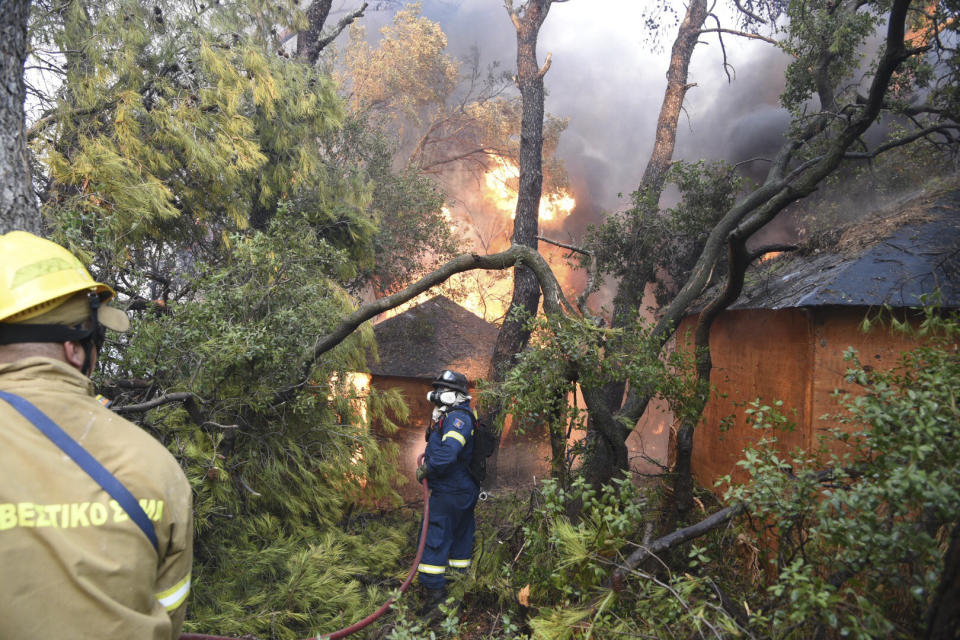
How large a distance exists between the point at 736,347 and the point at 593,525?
4240 millimetres

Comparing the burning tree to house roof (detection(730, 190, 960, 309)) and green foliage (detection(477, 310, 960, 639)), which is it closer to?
green foliage (detection(477, 310, 960, 639))

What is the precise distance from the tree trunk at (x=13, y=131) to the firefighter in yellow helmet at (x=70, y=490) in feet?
8.71

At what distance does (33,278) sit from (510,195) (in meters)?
22.5

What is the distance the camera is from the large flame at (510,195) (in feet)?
73.6

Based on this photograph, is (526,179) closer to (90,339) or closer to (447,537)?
(447,537)

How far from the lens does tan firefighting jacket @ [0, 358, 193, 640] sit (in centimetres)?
158

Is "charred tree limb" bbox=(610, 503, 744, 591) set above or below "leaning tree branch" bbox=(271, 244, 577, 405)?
below

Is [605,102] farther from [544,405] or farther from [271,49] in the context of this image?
[544,405]

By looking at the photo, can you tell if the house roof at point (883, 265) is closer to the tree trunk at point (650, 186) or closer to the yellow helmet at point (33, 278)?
the tree trunk at point (650, 186)

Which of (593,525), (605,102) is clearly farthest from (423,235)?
(605,102)

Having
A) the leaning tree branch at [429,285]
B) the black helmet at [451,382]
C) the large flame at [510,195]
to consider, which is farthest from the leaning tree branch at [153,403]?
the large flame at [510,195]

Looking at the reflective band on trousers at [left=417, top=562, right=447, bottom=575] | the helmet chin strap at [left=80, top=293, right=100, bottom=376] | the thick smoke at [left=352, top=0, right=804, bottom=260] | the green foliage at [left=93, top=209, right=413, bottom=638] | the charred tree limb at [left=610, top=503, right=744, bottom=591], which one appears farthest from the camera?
the thick smoke at [left=352, top=0, right=804, bottom=260]

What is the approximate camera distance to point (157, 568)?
1.89m

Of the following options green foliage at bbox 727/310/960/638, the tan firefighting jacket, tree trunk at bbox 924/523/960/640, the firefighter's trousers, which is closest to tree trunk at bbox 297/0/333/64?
the firefighter's trousers
